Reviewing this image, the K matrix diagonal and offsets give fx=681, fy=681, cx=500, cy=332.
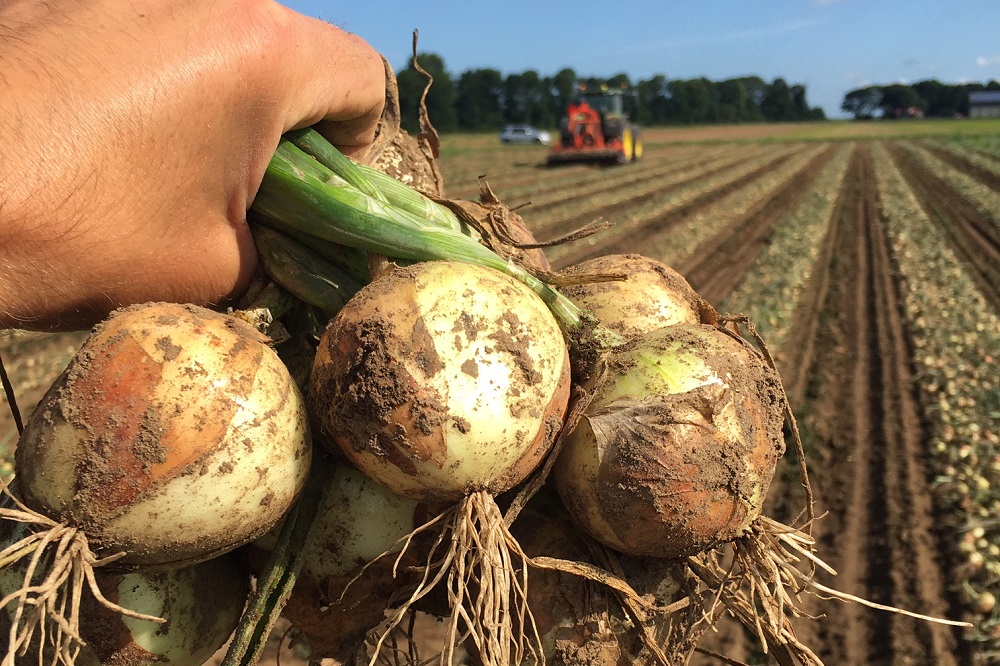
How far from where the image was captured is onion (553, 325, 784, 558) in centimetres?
143

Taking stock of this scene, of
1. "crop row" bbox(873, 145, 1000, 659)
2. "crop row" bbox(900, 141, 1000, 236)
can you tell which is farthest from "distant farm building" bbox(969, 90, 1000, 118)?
"crop row" bbox(873, 145, 1000, 659)

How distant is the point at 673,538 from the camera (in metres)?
1.47

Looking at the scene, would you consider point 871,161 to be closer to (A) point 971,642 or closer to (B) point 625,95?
(B) point 625,95

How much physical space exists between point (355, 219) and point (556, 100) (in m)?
83.7

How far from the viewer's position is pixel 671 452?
1422 millimetres

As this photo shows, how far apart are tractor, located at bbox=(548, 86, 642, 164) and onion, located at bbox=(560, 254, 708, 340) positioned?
2184 cm

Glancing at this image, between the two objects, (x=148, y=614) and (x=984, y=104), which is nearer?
(x=148, y=614)

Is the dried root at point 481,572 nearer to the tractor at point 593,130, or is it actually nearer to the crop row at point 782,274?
the crop row at point 782,274

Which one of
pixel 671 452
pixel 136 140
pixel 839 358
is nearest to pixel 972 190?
pixel 839 358

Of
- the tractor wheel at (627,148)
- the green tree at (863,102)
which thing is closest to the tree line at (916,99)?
the green tree at (863,102)

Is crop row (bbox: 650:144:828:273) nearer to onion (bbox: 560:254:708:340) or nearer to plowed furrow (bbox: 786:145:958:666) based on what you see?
plowed furrow (bbox: 786:145:958:666)

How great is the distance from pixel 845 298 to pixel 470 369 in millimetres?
8959

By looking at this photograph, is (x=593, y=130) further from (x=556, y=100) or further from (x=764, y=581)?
(x=556, y=100)

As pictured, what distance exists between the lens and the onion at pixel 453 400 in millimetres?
1298
